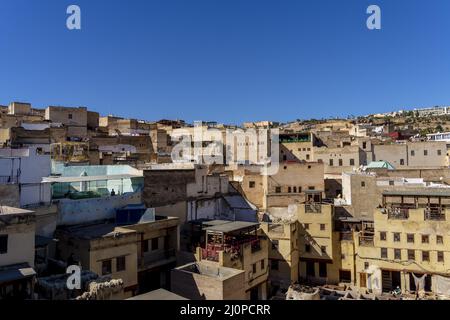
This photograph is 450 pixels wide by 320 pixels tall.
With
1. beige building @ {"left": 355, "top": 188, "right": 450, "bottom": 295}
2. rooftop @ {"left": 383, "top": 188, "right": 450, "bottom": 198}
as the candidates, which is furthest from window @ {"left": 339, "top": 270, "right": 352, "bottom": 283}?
rooftop @ {"left": 383, "top": 188, "right": 450, "bottom": 198}

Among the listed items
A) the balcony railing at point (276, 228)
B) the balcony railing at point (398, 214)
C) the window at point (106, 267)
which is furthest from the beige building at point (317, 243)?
the window at point (106, 267)

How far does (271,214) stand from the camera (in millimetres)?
32531

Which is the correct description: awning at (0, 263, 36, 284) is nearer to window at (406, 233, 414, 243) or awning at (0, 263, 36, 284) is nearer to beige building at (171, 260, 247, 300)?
beige building at (171, 260, 247, 300)

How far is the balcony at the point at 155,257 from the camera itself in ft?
66.5

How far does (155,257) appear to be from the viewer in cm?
2139

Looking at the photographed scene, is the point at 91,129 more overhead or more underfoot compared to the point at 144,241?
more overhead

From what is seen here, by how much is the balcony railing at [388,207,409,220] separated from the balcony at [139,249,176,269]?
52.3 ft

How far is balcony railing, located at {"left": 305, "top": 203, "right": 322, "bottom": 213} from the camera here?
2908cm

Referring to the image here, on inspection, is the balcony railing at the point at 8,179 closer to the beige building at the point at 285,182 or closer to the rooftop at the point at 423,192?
the beige building at the point at 285,182

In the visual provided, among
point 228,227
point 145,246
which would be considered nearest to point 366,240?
point 228,227

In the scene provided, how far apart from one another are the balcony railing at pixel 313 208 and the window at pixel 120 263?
52.3 ft
